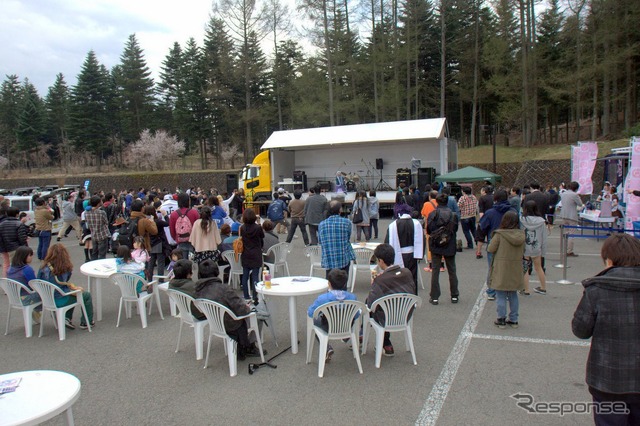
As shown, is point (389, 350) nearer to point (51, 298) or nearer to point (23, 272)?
point (51, 298)

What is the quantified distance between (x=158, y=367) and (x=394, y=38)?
3208 cm

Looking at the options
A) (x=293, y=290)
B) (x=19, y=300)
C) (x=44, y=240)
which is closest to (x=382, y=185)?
(x=44, y=240)

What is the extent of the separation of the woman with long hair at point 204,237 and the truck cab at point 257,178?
1350cm

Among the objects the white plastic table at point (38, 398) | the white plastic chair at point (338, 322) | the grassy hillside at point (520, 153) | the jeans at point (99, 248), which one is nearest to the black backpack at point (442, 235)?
the white plastic chair at point (338, 322)

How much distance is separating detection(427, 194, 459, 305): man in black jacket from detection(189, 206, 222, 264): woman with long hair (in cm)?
321

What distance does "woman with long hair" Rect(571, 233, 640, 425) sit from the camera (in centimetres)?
223

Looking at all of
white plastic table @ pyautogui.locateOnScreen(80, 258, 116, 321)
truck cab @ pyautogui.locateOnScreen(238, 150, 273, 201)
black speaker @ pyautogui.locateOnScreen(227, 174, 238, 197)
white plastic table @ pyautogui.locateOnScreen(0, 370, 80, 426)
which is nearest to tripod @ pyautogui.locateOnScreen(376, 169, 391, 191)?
truck cab @ pyautogui.locateOnScreen(238, 150, 273, 201)

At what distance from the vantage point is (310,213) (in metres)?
10.0

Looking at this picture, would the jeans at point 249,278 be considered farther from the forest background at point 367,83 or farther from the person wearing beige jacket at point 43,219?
the forest background at point 367,83

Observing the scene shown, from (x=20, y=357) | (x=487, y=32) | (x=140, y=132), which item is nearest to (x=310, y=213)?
(x=20, y=357)

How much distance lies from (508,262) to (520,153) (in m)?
25.6

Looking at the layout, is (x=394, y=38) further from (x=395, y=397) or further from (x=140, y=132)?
(x=395, y=397)

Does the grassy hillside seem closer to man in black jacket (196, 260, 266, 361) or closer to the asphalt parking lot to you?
the asphalt parking lot

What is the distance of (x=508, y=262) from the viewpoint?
15.9 feet
